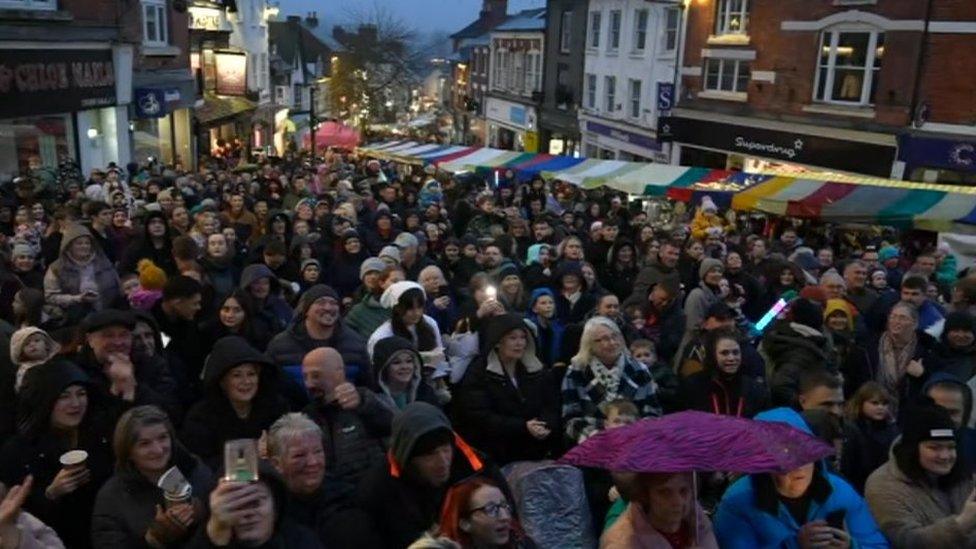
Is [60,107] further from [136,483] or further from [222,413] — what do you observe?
[136,483]

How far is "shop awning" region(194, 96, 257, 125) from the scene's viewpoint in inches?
1148

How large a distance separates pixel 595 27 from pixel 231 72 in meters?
15.7

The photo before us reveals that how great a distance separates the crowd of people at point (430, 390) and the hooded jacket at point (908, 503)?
0.01m

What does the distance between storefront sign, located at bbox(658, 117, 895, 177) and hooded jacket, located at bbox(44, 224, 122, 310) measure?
19.0m

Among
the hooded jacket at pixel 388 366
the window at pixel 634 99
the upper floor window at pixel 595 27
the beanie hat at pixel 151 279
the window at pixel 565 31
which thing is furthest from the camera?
the window at pixel 565 31

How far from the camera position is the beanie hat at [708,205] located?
15375mm

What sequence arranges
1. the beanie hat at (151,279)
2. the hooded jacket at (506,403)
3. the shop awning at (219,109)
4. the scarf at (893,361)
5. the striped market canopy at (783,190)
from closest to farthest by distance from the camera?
the hooded jacket at (506,403), the scarf at (893,361), the beanie hat at (151,279), the striped market canopy at (783,190), the shop awning at (219,109)

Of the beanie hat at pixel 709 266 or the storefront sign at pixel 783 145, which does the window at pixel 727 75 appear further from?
the beanie hat at pixel 709 266

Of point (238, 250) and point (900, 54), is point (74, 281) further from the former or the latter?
point (900, 54)

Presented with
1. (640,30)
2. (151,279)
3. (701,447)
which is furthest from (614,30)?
(701,447)

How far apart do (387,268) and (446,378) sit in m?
1.72

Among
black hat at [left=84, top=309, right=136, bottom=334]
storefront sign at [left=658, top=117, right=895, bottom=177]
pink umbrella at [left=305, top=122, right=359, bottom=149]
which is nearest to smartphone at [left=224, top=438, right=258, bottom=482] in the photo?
black hat at [left=84, top=309, right=136, bottom=334]

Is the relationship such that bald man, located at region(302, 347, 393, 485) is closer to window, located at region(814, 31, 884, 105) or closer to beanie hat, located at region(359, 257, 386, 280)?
beanie hat, located at region(359, 257, 386, 280)

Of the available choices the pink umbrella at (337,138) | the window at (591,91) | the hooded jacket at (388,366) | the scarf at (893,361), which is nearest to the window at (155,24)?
the pink umbrella at (337,138)
